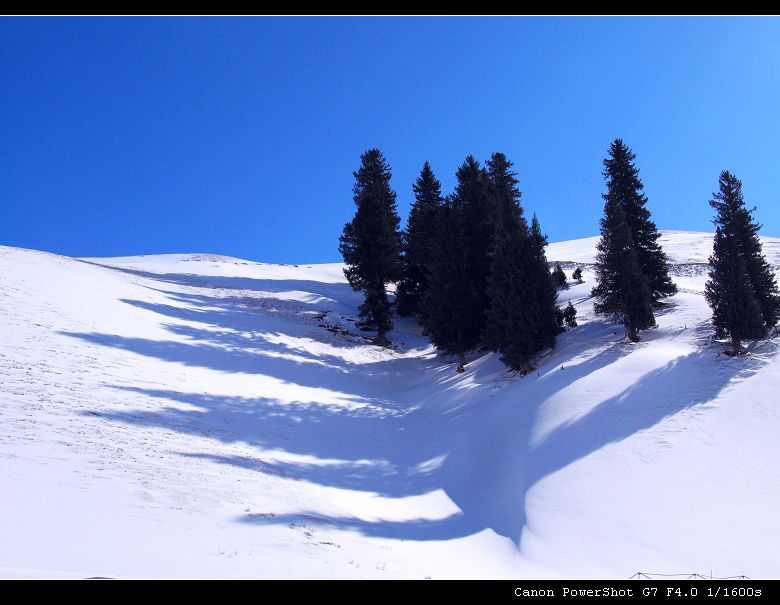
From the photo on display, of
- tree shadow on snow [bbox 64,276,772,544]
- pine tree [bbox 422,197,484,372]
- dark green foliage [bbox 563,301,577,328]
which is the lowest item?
tree shadow on snow [bbox 64,276,772,544]

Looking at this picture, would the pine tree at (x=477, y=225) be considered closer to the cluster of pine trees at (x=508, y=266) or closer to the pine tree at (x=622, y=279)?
the cluster of pine trees at (x=508, y=266)

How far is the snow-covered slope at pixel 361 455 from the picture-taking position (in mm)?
7410

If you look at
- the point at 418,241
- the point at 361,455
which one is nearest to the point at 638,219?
the point at 418,241

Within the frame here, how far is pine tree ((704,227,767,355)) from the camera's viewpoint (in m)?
16.6

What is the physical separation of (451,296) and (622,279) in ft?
32.2

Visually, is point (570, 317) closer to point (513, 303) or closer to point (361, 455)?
point (513, 303)

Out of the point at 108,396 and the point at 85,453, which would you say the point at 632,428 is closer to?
the point at 85,453

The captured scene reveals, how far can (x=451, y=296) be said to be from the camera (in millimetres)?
28141

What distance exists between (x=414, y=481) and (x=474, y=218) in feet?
70.3

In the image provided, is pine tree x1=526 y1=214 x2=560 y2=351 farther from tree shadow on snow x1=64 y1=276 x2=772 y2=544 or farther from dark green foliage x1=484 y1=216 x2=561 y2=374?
tree shadow on snow x1=64 y1=276 x2=772 y2=544

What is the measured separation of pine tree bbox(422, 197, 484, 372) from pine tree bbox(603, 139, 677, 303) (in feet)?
29.6

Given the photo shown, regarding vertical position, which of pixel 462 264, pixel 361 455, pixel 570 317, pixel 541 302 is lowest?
pixel 361 455

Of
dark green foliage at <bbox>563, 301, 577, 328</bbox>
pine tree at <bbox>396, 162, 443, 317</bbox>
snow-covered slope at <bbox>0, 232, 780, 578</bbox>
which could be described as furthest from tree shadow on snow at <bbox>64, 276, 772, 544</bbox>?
pine tree at <bbox>396, 162, 443, 317</bbox>
